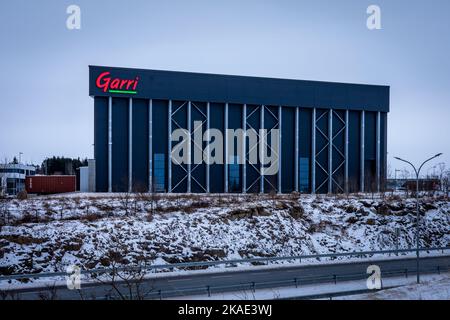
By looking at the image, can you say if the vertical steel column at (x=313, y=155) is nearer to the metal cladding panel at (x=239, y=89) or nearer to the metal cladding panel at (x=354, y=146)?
the metal cladding panel at (x=239, y=89)

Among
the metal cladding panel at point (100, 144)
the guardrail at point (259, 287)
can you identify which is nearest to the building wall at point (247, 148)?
the metal cladding panel at point (100, 144)

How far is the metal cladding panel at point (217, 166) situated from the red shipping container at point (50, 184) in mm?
17598

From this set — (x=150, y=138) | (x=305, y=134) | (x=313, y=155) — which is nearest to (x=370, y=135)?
(x=313, y=155)

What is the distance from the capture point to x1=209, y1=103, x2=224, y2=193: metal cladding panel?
47125 millimetres

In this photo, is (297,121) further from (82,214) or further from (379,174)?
(82,214)

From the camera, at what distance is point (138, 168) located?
149ft

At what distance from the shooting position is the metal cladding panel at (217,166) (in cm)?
4712

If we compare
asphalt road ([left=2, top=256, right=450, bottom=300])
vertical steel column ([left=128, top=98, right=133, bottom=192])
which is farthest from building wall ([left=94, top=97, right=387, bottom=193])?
asphalt road ([left=2, top=256, right=450, bottom=300])

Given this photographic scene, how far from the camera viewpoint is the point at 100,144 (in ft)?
147

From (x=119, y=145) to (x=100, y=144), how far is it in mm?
1979

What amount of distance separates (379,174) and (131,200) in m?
32.8
